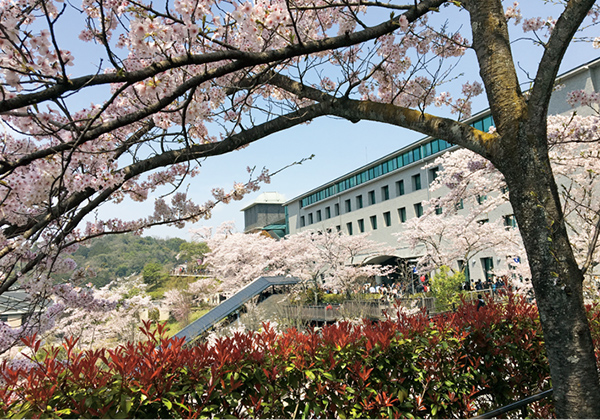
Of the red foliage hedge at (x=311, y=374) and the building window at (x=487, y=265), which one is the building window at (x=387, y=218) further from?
the red foliage hedge at (x=311, y=374)

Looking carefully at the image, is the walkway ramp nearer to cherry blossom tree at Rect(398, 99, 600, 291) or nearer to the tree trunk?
cherry blossom tree at Rect(398, 99, 600, 291)

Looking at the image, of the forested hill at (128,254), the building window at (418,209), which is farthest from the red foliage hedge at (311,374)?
the forested hill at (128,254)

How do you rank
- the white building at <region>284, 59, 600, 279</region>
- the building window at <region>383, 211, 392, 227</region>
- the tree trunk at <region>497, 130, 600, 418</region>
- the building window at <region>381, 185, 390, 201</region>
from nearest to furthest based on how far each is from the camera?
1. the tree trunk at <region>497, 130, 600, 418</region>
2. the white building at <region>284, 59, 600, 279</region>
3. the building window at <region>383, 211, 392, 227</region>
4. the building window at <region>381, 185, 390, 201</region>

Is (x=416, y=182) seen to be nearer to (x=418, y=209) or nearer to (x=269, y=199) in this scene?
(x=418, y=209)

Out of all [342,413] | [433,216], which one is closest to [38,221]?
[342,413]

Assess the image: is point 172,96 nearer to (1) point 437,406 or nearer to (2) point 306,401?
(2) point 306,401

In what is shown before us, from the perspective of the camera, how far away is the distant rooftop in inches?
2559

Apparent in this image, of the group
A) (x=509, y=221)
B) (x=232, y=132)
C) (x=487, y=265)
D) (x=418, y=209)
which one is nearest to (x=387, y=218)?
(x=418, y=209)

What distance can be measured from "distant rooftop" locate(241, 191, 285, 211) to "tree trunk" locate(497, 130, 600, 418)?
6212 cm

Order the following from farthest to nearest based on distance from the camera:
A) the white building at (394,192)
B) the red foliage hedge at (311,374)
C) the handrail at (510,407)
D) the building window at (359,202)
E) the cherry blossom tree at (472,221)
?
1. the building window at (359,202)
2. the white building at (394,192)
3. the cherry blossom tree at (472,221)
4. the handrail at (510,407)
5. the red foliage hedge at (311,374)

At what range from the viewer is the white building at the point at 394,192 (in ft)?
64.2

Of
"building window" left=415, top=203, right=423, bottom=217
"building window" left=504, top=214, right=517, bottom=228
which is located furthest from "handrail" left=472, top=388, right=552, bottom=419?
"building window" left=415, top=203, right=423, bottom=217

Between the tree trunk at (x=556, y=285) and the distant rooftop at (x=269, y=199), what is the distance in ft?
204

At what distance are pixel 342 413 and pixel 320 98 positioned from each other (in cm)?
327
